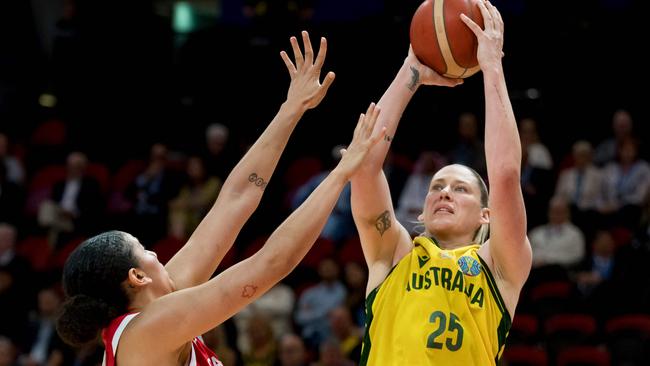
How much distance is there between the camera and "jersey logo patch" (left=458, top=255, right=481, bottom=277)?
4020 millimetres

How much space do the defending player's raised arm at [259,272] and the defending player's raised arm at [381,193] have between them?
44 centimetres

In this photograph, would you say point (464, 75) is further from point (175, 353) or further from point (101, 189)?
point (101, 189)

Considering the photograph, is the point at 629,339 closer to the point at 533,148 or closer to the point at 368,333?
the point at 533,148

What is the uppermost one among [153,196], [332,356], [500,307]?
[153,196]

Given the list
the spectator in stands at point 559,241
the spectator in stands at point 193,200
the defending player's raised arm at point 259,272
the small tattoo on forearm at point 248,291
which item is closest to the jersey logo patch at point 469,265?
the defending player's raised arm at point 259,272

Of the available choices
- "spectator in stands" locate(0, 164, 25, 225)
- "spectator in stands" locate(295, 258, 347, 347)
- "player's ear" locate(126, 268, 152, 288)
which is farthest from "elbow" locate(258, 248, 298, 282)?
Answer: "spectator in stands" locate(0, 164, 25, 225)

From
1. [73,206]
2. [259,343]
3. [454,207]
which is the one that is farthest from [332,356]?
[73,206]

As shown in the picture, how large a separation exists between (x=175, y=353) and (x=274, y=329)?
6303mm

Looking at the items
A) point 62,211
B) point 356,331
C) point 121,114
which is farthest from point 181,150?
point 356,331

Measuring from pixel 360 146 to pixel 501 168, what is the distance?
0.61m

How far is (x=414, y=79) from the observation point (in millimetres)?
4273

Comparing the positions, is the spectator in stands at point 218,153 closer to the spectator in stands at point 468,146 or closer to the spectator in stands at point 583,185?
the spectator in stands at point 468,146

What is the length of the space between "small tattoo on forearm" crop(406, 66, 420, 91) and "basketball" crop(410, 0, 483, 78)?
6 cm

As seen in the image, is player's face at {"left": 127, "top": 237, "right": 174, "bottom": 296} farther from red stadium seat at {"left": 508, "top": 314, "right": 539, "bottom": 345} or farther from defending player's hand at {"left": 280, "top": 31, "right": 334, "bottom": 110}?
red stadium seat at {"left": 508, "top": 314, "right": 539, "bottom": 345}
